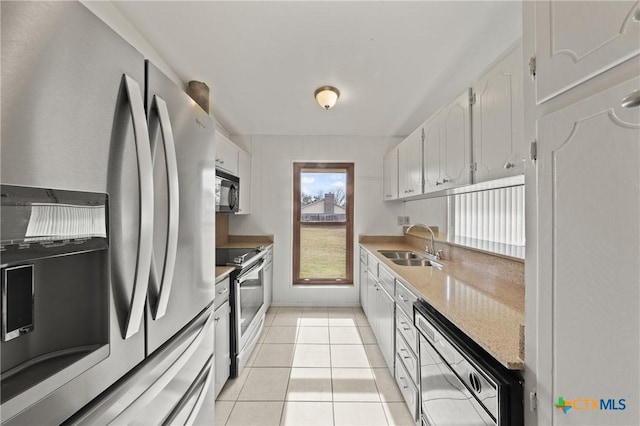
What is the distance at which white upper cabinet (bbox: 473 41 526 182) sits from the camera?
4.11 ft

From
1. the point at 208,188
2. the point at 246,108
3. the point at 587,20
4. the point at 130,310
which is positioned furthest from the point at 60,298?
the point at 246,108

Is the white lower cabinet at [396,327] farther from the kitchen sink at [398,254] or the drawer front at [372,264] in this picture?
the kitchen sink at [398,254]

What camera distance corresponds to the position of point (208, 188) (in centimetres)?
125

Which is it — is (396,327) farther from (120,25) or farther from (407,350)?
(120,25)

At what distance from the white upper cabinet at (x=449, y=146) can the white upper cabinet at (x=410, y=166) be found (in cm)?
15

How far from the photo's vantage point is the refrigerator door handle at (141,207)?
68 centimetres

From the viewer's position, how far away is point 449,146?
1938 millimetres

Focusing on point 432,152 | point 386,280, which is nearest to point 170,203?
point 386,280

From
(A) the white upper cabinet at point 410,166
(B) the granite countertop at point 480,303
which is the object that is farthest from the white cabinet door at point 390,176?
(B) the granite countertop at point 480,303

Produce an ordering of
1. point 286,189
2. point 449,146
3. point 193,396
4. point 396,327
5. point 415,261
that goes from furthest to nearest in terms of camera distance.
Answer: point 286,189 < point 415,261 < point 396,327 < point 449,146 < point 193,396

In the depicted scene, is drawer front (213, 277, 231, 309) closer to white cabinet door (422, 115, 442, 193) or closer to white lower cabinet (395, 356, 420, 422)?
white lower cabinet (395, 356, 420, 422)

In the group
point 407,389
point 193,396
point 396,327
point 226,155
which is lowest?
point 407,389

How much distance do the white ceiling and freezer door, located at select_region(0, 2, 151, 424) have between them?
119cm

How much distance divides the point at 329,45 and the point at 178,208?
5.17 ft
